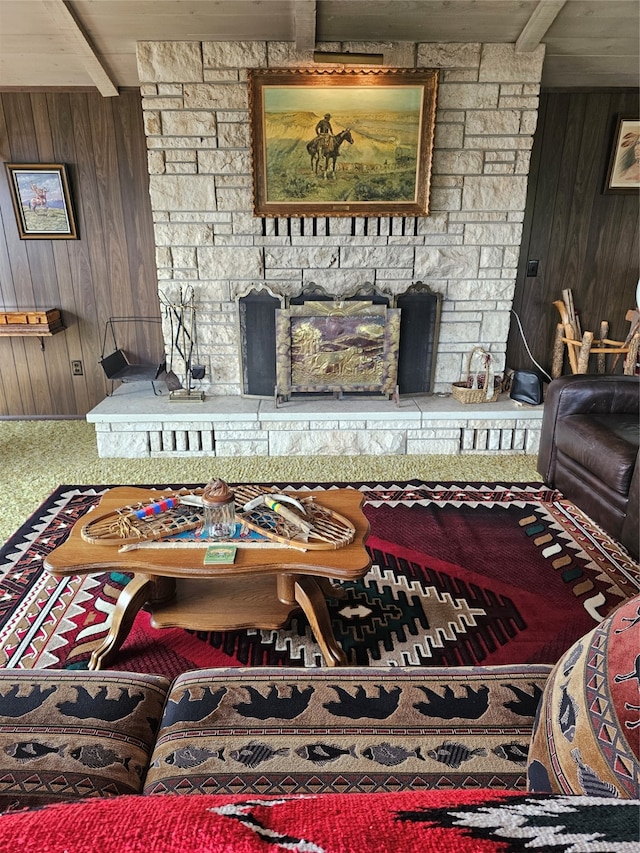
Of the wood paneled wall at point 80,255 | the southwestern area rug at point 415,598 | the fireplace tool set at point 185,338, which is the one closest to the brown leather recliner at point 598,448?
the southwestern area rug at point 415,598

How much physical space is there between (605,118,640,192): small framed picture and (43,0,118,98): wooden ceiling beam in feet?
11.0

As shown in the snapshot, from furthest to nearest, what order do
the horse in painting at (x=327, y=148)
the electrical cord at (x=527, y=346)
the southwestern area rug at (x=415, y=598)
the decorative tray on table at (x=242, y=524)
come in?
the electrical cord at (x=527, y=346) < the horse in painting at (x=327, y=148) < the southwestern area rug at (x=415, y=598) < the decorative tray on table at (x=242, y=524)

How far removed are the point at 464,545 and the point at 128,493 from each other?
4.92 ft

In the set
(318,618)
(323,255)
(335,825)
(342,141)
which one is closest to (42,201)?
(323,255)

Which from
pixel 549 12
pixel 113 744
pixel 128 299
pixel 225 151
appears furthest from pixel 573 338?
pixel 113 744

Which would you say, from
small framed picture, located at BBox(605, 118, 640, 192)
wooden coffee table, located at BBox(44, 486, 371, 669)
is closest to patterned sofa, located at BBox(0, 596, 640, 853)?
wooden coffee table, located at BBox(44, 486, 371, 669)

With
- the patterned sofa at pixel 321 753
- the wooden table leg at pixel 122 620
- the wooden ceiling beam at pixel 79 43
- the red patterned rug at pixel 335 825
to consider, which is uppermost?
the wooden ceiling beam at pixel 79 43

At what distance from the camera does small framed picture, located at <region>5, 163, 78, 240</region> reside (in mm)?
3764

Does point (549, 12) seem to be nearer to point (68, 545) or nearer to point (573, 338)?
point (573, 338)

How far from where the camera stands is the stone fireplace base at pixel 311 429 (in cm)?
352

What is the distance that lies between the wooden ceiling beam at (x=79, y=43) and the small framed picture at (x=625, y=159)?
334 cm

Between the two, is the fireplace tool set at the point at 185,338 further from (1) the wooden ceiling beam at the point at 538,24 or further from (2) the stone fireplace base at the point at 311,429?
(1) the wooden ceiling beam at the point at 538,24

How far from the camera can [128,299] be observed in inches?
160

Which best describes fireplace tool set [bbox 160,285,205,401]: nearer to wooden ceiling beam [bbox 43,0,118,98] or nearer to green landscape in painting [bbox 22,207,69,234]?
green landscape in painting [bbox 22,207,69,234]
